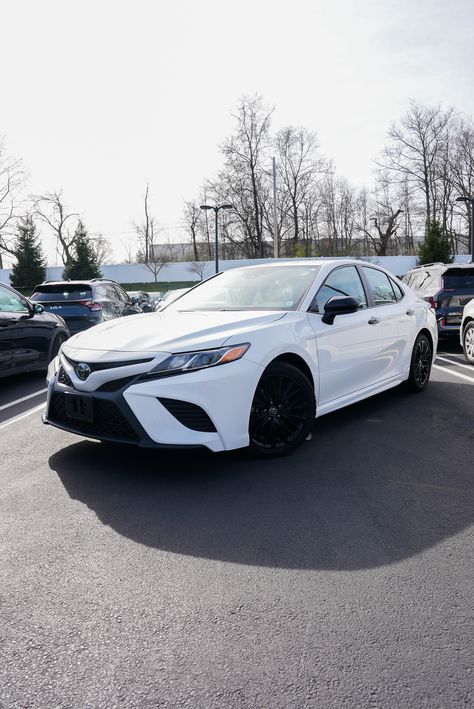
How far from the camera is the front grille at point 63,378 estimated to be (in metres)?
4.31

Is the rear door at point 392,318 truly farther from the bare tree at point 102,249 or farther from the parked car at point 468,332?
the bare tree at point 102,249

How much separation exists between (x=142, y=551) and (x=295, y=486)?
4.18ft

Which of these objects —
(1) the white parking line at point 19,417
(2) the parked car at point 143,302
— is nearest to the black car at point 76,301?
(2) the parked car at point 143,302

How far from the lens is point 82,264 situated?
5419 centimetres

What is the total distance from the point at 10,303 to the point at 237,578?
6616 millimetres

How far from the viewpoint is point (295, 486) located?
12.8ft

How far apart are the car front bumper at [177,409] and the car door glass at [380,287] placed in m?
2.55

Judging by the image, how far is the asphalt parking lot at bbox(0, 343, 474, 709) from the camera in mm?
1957

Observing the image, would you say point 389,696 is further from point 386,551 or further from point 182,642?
point 386,551

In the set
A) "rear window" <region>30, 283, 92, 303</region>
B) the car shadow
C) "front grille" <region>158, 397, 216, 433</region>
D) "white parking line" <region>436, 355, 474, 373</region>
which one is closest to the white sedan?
"front grille" <region>158, 397, 216, 433</region>

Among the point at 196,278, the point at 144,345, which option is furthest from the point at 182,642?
the point at 196,278

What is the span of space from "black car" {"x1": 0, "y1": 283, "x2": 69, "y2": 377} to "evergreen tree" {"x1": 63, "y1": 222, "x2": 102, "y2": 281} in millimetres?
46037

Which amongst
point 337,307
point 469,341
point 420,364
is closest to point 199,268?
point 469,341

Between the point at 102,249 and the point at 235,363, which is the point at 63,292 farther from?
the point at 102,249
